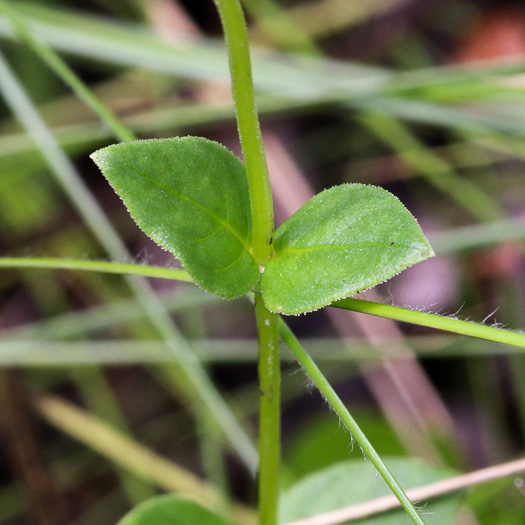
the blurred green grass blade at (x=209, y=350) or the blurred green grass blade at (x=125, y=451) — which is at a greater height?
the blurred green grass blade at (x=209, y=350)

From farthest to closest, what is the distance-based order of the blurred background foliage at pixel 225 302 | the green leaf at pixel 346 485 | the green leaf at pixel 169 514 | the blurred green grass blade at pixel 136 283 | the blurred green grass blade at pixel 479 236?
the blurred background foliage at pixel 225 302 < the blurred green grass blade at pixel 479 236 < the blurred green grass blade at pixel 136 283 < the green leaf at pixel 346 485 < the green leaf at pixel 169 514

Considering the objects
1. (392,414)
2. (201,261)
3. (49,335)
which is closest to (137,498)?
(49,335)

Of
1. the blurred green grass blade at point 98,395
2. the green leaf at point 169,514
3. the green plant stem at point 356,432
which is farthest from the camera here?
the blurred green grass blade at point 98,395

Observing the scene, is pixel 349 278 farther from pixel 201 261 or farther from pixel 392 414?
pixel 392 414

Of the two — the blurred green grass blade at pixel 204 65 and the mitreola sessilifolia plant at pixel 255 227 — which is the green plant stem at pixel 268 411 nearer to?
the mitreola sessilifolia plant at pixel 255 227

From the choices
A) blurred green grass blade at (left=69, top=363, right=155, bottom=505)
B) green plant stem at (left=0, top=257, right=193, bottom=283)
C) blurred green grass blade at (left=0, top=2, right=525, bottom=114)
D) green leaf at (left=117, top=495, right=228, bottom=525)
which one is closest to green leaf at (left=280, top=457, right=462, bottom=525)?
green leaf at (left=117, top=495, right=228, bottom=525)

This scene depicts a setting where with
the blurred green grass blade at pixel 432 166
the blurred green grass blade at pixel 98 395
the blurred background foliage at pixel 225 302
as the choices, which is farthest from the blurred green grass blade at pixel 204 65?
the blurred green grass blade at pixel 98 395
